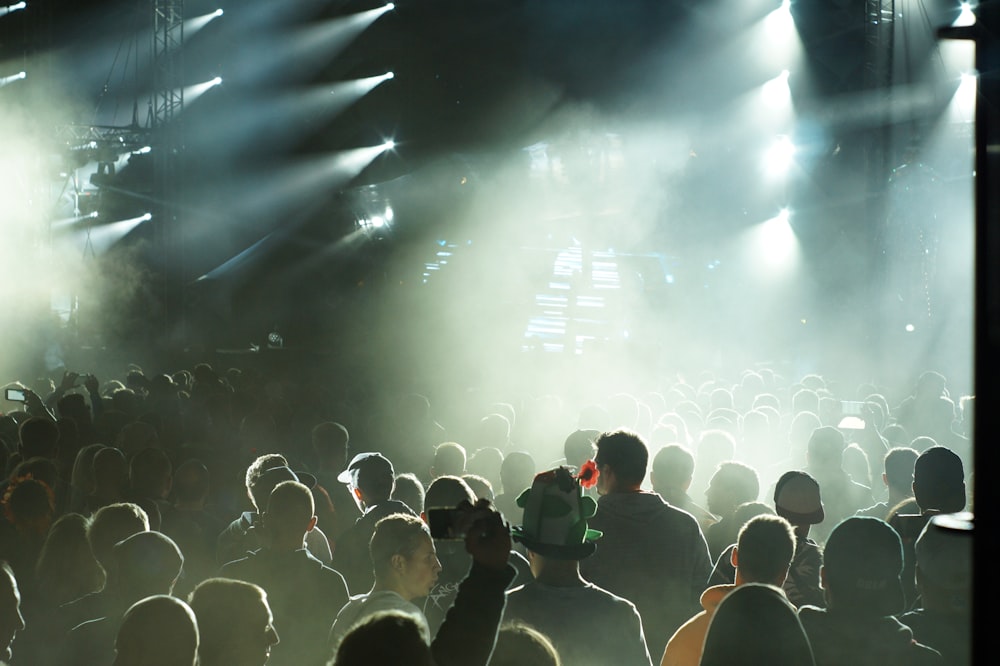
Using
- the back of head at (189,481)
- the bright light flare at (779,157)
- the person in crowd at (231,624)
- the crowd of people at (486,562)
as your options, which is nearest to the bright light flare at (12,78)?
the crowd of people at (486,562)

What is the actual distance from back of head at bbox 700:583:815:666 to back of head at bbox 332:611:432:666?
898mm

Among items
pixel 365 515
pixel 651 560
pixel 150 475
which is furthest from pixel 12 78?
pixel 651 560

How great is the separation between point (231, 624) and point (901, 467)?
3.89m

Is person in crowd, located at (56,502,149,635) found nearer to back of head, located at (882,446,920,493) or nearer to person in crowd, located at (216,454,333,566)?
person in crowd, located at (216,454,333,566)

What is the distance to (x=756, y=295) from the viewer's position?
19.2 m

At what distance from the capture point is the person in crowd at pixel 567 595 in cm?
271

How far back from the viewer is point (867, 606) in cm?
269

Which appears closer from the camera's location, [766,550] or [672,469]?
[766,550]

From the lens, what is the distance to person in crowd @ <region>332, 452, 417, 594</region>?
13.3 feet

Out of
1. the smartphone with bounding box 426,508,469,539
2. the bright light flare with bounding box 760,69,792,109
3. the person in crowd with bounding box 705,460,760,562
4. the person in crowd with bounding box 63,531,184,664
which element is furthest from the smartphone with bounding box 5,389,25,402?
the bright light flare with bounding box 760,69,792,109

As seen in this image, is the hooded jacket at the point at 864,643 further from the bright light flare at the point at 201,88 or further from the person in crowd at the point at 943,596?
the bright light flare at the point at 201,88

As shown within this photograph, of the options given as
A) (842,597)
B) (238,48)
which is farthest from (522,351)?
(842,597)

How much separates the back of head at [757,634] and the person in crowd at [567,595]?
1.61ft

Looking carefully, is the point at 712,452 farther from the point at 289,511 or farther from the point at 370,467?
the point at 289,511
